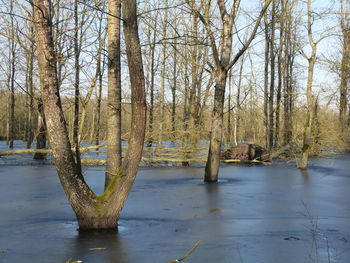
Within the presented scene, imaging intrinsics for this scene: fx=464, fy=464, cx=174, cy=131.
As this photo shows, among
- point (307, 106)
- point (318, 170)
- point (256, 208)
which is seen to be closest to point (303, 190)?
point (256, 208)

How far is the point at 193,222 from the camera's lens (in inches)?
348

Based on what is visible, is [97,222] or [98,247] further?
[97,222]

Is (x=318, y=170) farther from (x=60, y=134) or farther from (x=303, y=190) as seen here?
(x=60, y=134)

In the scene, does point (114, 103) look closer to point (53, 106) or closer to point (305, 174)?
point (53, 106)

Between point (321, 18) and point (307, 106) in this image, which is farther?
point (307, 106)

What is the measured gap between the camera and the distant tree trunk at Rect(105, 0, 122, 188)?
9.16m

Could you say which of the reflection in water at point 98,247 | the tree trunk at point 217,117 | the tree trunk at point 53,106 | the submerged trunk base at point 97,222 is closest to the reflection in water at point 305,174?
the tree trunk at point 217,117

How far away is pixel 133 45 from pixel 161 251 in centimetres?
304

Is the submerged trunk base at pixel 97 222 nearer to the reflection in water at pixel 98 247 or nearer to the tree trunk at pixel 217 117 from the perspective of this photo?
the reflection in water at pixel 98 247

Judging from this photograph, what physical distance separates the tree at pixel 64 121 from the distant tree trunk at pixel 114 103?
2.08m

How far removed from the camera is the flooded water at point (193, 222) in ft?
21.3

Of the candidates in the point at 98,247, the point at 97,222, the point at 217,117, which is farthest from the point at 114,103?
the point at 217,117

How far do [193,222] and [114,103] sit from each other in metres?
2.76

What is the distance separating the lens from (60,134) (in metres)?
6.84
